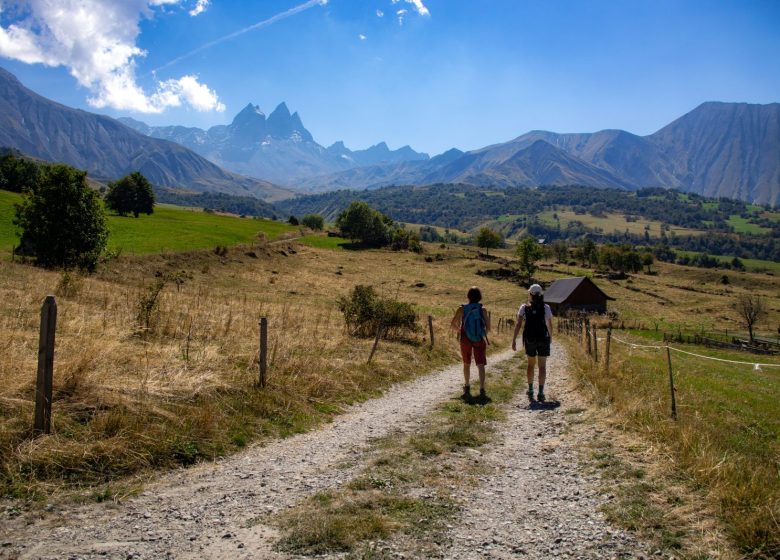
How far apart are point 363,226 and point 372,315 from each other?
9700cm

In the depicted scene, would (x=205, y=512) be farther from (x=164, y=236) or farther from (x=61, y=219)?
(x=164, y=236)

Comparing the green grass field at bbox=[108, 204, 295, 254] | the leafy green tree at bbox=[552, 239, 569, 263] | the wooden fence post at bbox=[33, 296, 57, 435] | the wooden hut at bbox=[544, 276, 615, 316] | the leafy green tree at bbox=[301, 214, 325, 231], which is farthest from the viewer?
the leafy green tree at bbox=[552, 239, 569, 263]

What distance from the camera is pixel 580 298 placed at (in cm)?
7075

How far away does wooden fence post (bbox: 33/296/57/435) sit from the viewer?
20.5ft

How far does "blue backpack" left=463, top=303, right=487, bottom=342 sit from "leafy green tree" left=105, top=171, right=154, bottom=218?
9745 cm

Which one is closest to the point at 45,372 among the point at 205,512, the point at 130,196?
the point at 205,512

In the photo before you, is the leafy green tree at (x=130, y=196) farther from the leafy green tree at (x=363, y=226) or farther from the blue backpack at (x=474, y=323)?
the blue backpack at (x=474, y=323)

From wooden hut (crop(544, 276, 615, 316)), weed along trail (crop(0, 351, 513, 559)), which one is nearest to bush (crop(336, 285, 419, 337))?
weed along trail (crop(0, 351, 513, 559))

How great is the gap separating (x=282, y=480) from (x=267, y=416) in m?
2.77

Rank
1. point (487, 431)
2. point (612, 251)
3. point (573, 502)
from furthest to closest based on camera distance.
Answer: point (612, 251)
point (487, 431)
point (573, 502)

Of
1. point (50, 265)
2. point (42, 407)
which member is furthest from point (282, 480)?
point (50, 265)

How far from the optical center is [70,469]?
586cm

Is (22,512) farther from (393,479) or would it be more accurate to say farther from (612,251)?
(612,251)

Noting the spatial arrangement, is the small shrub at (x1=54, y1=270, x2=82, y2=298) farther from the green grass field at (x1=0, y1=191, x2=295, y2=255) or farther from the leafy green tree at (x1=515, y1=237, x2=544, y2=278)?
the leafy green tree at (x1=515, y1=237, x2=544, y2=278)
